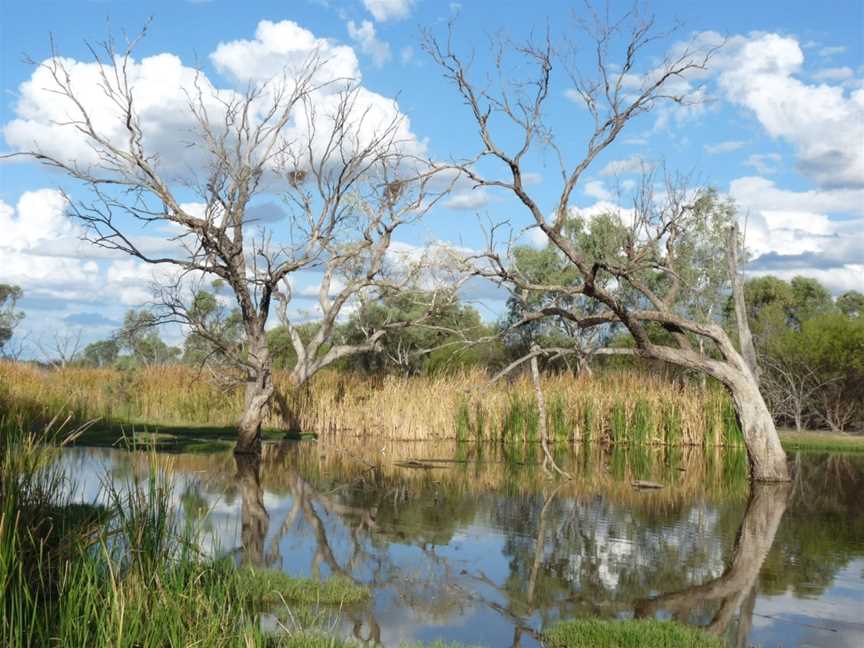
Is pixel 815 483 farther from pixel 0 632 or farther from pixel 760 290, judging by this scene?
pixel 760 290

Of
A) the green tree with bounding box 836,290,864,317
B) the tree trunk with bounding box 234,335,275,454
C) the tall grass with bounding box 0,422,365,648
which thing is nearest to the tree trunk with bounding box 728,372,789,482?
the tree trunk with bounding box 234,335,275,454

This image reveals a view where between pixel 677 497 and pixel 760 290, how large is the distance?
111 feet

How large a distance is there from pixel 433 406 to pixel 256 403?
6.52 meters

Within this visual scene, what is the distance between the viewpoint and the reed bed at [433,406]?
906 inches

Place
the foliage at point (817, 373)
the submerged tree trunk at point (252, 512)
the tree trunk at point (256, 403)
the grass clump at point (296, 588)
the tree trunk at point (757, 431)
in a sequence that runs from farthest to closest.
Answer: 1. the foliage at point (817, 373)
2. the tree trunk at point (256, 403)
3. the tree trunk at point (757, 431)
4. the submerged tree trunk at point (252, 512)
5. the grass clump at point (296, 588)

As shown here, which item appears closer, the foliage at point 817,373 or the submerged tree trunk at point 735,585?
the submerged tree trunk at point 735,585

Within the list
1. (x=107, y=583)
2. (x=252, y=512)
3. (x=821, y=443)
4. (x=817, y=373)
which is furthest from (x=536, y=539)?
(x=817, y=373)

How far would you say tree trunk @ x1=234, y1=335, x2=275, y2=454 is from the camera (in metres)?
18.4

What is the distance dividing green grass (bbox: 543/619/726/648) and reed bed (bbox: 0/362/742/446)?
613 inches

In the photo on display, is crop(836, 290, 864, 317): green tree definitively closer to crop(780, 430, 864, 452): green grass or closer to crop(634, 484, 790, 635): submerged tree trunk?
crop(780, 430, 864, 452): green grass

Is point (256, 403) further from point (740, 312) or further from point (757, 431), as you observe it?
point (740, 312)

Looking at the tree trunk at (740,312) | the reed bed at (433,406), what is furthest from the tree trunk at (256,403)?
the tree trunk at (740,312)

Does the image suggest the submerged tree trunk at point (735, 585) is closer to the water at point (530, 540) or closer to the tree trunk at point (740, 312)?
the water at point (530, 540)

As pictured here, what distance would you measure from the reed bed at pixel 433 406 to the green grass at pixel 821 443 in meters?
3.50
